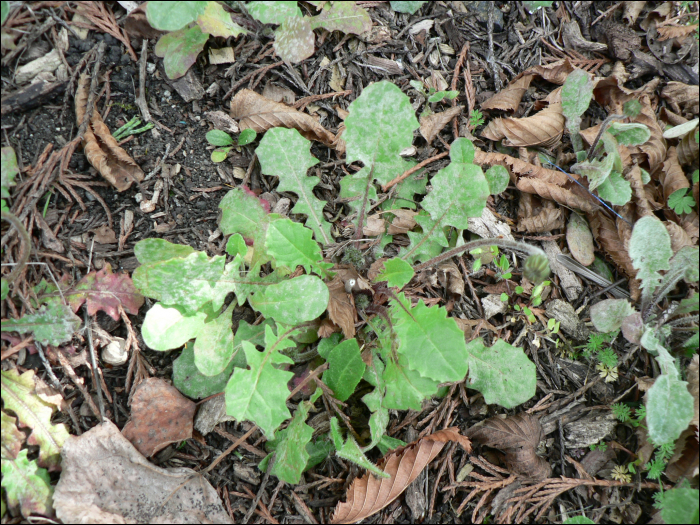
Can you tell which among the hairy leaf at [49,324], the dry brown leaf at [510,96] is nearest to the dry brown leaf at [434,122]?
the dry brown leaf at [510,96]

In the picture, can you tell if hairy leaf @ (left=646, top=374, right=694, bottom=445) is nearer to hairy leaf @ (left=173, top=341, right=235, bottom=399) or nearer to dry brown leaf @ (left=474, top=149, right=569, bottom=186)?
dry brown leaf @ (left=474, top=149, right=569, bottom=186)

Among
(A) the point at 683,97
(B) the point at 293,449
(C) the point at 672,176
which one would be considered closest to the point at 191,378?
(B) the point at 293,449

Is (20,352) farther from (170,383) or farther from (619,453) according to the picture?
(619,453)

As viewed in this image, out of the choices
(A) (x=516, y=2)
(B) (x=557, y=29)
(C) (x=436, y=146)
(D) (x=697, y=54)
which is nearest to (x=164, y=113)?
(C) (x=436, y=146)

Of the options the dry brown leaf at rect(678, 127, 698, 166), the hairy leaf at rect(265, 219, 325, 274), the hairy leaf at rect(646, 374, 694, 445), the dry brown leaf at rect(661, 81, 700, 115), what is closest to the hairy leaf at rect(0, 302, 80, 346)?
the hairy leaf at rect(265, 219, 325, 274)

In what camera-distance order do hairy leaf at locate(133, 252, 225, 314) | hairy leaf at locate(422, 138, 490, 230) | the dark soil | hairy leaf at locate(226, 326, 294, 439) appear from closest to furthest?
hairy leaf at locate(226, 326, 294, 439), hairy leaf at locate(133, 252, 225, 314), the dark soil, hairy leaf at locate(422, 138, 490, 230)

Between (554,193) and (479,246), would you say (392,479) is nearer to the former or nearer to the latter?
(479,246)
